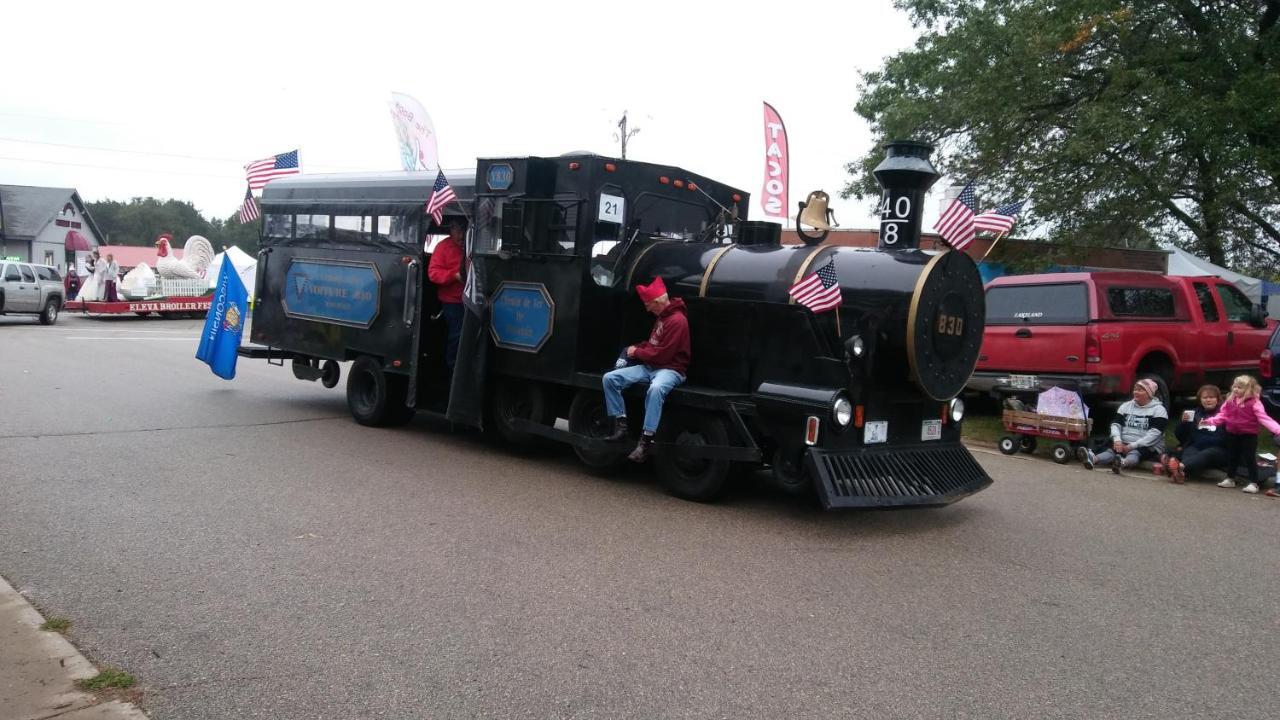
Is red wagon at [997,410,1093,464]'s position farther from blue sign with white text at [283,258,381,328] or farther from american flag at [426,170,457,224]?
blue sign with white text at [283,258,381,328]

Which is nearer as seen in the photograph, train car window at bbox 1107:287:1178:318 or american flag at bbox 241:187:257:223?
train car window at bbox 1107:287:1178:318

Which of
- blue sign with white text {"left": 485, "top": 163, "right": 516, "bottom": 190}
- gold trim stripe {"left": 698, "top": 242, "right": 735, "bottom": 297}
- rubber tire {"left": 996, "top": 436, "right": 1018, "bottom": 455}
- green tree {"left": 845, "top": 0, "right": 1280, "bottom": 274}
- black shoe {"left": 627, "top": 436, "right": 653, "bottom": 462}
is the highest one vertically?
green tree {"left": 845, "top": 0, "right": 1280, "bottom": 274}

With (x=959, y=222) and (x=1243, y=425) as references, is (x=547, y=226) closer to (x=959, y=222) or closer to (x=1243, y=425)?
(x=959, y=222)

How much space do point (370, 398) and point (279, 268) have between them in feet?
7.68

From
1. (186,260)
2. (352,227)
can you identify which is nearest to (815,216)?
(352,227)

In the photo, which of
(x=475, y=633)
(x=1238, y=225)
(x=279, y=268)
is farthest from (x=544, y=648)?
(x=1238, y=225)

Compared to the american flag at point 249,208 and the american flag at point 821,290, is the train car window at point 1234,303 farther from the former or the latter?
the american flag at point 249,208

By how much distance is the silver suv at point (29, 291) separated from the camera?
971 inches

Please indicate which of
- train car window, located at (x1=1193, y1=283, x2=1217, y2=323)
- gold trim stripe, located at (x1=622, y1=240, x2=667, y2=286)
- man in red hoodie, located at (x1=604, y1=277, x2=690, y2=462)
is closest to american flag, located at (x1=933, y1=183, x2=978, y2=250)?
man in red hoodie, located at (x1=604, y1=277, x2=690, y2=462)

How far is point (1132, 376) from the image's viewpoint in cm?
1123

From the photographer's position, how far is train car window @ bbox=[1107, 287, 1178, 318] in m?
11.4

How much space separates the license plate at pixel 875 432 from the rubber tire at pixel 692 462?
1.06 meters

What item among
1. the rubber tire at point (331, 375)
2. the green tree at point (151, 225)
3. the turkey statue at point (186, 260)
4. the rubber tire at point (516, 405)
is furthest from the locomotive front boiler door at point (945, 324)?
the green tree at point (151, 225)

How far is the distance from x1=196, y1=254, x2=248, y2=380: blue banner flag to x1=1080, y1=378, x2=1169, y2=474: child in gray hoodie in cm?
1068
